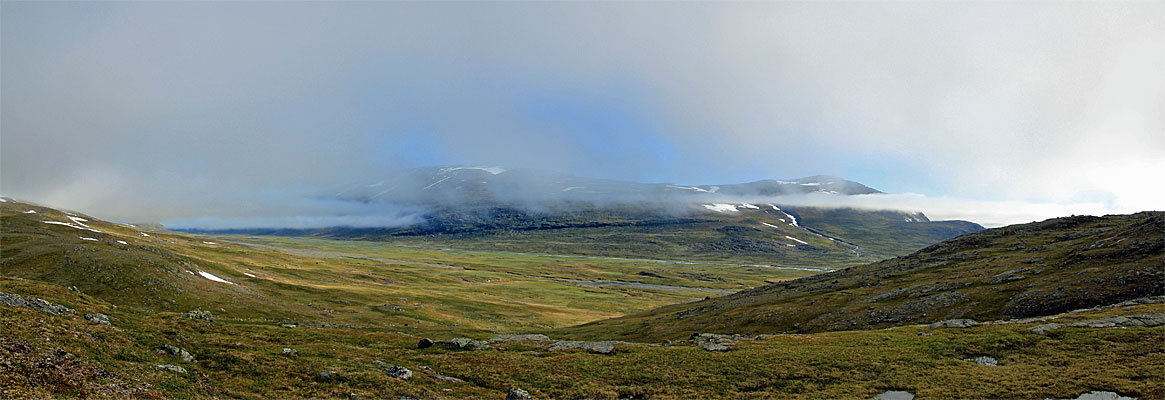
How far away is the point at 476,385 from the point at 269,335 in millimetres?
26065

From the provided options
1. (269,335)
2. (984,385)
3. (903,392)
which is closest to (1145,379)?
(984,385)

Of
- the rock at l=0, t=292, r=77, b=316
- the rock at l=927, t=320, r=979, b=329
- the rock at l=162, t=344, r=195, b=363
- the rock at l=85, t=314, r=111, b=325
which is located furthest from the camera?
the rock at l=927, t=320, r=979, b=329

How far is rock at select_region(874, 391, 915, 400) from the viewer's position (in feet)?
101

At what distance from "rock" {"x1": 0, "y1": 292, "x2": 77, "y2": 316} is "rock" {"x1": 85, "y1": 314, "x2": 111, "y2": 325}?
133 centimetres

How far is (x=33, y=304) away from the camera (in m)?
33.3

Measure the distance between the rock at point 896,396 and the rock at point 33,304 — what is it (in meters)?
56.3

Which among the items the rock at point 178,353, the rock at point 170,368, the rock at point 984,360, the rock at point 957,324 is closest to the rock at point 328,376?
the rock at point 170,368

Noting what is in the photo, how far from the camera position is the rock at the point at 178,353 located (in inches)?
1243

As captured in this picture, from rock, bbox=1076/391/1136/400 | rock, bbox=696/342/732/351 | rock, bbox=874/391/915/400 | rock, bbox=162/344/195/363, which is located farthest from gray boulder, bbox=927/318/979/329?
rock, bbox=162/344/195/363

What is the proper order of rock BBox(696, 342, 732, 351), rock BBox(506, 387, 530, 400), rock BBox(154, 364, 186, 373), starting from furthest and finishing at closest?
rock BBox(696, 342, 732, 351) < rock BBox(506, 387, 530, 400) < rock BBox(154, 364, 186, 373)

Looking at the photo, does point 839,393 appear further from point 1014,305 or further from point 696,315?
point 696,315

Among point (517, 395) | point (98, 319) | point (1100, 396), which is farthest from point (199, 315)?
point (1100, 396)

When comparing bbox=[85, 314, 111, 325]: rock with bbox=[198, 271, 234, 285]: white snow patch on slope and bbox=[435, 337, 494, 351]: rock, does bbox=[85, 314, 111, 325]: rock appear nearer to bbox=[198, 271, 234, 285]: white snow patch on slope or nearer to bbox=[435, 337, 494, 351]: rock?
bbox=[435, 337, 494, 351]: rock

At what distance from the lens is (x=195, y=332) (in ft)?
135
